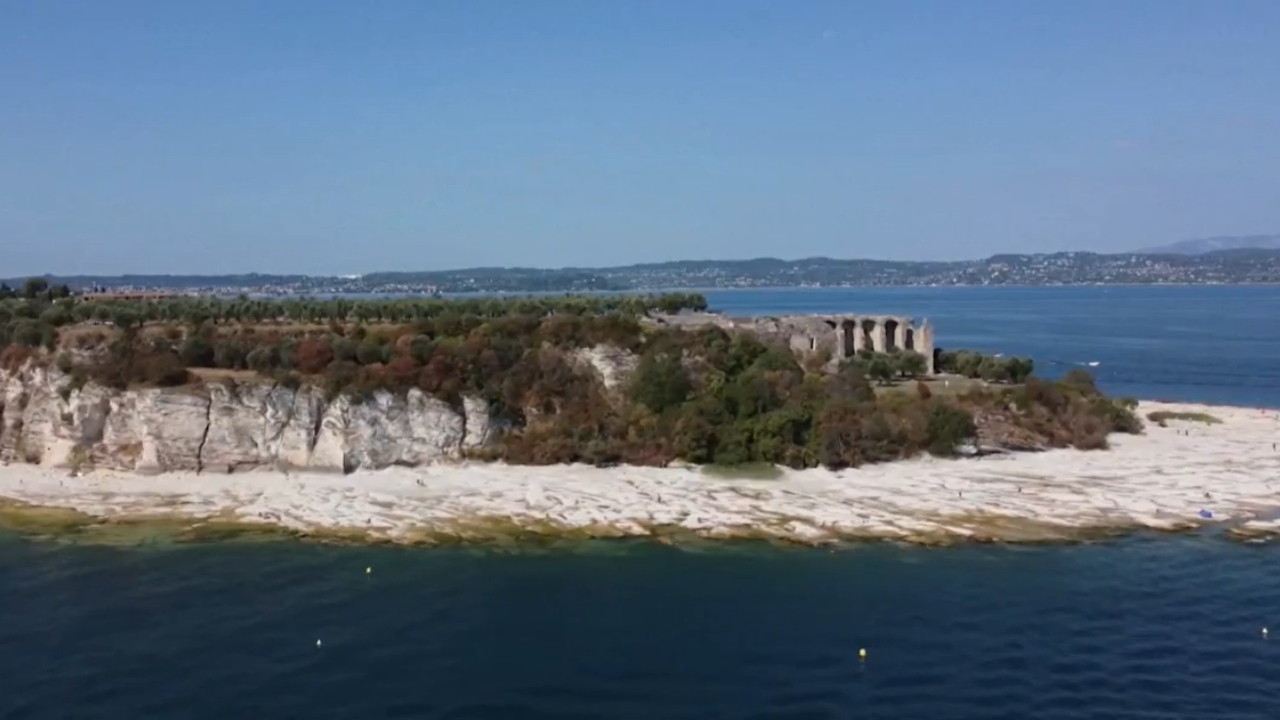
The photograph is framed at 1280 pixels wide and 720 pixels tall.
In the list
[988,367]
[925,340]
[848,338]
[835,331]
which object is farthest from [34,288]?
[988,367]

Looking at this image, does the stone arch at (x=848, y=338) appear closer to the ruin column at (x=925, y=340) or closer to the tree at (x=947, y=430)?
the ruin column at (x=925, y=340)

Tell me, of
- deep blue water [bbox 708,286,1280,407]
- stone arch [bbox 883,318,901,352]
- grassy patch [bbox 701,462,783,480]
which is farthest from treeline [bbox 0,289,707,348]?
deep blue water [bbox 708,286,1280,407]

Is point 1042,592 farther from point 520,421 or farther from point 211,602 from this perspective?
point 520,421

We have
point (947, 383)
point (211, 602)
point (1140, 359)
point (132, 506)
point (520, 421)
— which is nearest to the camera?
point (211, 602)

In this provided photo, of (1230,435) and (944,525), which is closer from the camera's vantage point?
(944,525)

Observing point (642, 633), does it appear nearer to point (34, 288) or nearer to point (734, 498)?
point (734, 498)

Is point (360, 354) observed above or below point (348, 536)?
above

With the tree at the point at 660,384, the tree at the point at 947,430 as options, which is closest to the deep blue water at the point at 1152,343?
the tree at the point at 947,430

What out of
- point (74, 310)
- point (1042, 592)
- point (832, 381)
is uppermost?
point (74, 310)

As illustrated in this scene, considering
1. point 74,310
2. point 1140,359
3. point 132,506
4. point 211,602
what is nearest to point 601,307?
point 74,310
